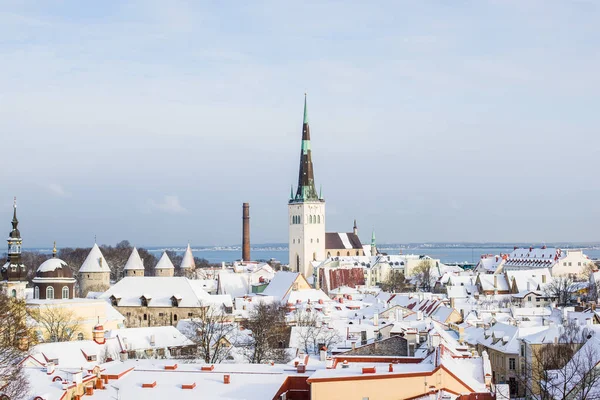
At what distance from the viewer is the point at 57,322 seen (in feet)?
166

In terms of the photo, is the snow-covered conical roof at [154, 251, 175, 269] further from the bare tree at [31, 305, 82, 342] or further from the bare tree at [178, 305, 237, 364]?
the bare tree at [31, 305, 82, 342]

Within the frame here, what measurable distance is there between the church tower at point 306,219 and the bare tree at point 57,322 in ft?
231

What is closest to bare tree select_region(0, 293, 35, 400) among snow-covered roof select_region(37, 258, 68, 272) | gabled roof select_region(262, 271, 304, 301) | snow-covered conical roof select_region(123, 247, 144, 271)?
snow-covered roof select_region(37, 258, 68, 272)

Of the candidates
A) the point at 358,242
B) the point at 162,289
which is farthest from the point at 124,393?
the point at 358,242

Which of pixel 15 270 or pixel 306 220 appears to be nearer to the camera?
pixel 15 270

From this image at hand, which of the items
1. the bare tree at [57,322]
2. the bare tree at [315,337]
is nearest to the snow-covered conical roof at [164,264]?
the bare tree at [57,322]

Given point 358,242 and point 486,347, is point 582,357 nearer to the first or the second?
point 486,347

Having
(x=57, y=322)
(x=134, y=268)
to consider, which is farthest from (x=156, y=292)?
(x=134, y=268)

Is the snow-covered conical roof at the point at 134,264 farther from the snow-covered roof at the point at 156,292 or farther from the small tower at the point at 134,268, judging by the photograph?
the snow-covered roof at the point at 156,292

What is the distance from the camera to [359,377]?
2339 cm

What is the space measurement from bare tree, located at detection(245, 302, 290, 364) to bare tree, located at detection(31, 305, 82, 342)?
10.6 metres

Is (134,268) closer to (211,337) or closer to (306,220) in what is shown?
(211,337)

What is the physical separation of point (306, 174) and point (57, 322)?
72322 mm

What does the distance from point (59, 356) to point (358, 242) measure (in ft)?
330
